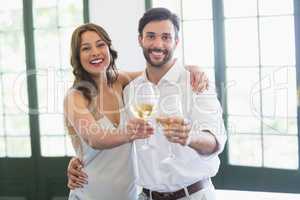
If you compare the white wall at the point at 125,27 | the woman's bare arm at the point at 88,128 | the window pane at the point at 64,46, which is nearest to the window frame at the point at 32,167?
the window pane at the point at 64,46

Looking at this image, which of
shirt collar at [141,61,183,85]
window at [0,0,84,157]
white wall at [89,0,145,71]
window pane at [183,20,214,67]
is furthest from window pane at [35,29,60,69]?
shirt collar at [141,61,183,85]

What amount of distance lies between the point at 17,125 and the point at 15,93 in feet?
1.05

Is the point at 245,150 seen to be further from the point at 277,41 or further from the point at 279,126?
the point at 277,41

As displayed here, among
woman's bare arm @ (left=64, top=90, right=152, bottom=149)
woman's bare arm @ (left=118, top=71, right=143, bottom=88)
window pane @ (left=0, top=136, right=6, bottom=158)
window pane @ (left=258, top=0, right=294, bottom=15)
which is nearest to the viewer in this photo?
woman's bare arm @ (left=64, top=90, right=152, bottom=149)

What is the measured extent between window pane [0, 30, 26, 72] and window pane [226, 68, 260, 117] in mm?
1968

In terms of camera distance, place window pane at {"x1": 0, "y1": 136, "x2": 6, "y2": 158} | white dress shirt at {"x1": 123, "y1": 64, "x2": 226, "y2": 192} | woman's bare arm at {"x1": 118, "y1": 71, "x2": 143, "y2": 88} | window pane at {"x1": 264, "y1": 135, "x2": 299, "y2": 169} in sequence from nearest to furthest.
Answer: white dress shirt at {"x1": 123, "y1": 64, "x2": 226, "y2": 192} < woman's bare arm at {"x1": 118, "y1": 71, "x2": 143, "y2": 88} < window pane at {"x1": 264, "y1": 135, "x2": 299, "y2": 169} < window pane at {"x1": 0, "y1": 136, "x2": 6, "y2": 158}

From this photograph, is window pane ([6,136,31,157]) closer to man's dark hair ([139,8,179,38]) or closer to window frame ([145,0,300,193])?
window frame ([145,0,300,193])

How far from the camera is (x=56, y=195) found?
437cm

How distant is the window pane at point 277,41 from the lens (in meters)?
3.48

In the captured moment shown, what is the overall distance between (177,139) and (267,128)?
7.06 ft

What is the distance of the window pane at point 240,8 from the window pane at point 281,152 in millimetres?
1001

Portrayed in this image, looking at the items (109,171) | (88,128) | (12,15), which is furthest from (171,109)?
(12,15)

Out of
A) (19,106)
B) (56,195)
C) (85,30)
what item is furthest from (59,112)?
(85,30)

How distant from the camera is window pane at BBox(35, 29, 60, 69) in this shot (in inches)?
168
